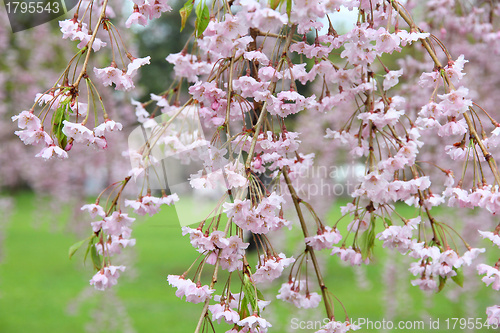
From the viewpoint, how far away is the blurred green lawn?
6562mm

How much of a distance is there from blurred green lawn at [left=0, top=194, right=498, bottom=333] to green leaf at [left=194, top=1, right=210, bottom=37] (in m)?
3.36

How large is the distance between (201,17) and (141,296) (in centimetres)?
741

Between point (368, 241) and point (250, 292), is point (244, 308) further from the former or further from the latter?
point (368, 241)

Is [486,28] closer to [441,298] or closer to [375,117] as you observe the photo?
[375,117]

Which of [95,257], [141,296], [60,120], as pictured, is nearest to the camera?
[60,120]

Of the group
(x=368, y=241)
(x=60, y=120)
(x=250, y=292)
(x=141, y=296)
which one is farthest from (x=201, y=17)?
(x=141, y=296)

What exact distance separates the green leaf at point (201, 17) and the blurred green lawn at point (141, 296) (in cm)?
336

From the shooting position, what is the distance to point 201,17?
133 cm

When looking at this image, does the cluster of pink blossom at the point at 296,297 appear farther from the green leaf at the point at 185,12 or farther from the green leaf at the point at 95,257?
the green leaf at the point at 185,12

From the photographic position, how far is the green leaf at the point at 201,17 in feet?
4.31

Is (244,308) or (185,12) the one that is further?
(185,12)

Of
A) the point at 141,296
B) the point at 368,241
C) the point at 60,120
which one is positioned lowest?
the point at 368,241

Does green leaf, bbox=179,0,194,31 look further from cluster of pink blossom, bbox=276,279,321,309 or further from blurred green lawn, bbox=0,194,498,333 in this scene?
blurred green lawn, bbox=0,194,498,333

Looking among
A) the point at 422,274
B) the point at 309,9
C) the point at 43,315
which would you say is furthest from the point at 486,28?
the point at 43,315
